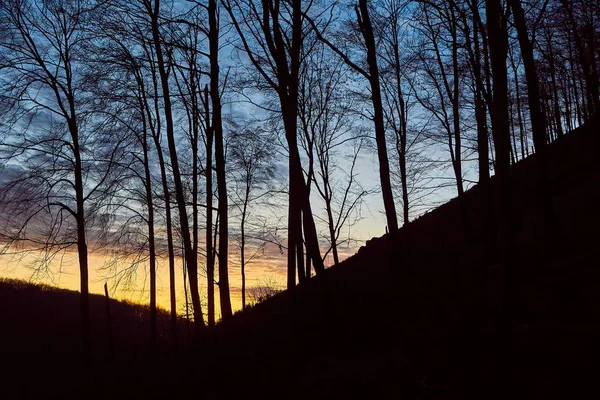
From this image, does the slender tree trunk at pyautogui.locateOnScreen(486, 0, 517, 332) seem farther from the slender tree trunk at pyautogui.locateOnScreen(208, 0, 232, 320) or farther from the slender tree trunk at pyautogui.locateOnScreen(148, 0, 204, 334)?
the slender tree trunk at pyautogui.locateOnScreen(148, 0, 204, 334)

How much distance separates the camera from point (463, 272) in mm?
11781

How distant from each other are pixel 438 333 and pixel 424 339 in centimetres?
28

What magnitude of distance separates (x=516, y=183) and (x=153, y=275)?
16.6 meters

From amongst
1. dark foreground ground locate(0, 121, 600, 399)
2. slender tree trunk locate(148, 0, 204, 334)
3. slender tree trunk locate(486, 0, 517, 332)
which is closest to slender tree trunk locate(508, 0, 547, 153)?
dark foreground ground locate(0, 121, 600, 399)

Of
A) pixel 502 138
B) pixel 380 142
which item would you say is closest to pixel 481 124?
pixel 380 142

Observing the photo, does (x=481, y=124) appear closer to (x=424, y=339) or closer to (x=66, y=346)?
(x=424, y=339)

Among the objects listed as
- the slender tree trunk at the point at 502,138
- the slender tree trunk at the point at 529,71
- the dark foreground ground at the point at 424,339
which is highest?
the slender tree trunk at the point at 529,71

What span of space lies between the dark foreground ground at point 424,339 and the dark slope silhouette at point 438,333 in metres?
0.02

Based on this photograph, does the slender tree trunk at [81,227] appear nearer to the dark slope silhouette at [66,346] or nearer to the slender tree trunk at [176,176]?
the dark slope silhouette at [66,346]

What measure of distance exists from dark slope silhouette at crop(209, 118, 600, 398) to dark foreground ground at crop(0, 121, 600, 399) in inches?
1.0

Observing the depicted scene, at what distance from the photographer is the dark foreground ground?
Result: 5.93m

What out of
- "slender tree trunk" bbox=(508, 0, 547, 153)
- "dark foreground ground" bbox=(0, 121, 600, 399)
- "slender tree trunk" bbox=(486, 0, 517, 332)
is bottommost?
"dark foreground ground" bbox=(0, 121, 600, 399)

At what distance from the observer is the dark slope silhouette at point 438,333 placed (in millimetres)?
5898

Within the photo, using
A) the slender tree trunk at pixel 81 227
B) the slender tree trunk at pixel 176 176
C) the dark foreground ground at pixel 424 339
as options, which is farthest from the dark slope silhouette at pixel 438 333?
the slender tree trunk at pixel 81 227
